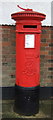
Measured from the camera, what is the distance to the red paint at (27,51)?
331 centimetres

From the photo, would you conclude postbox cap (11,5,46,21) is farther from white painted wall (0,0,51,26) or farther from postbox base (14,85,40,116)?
postbox base (14,85,40,116)

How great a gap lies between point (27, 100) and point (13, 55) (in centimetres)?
112

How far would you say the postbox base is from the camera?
354cm

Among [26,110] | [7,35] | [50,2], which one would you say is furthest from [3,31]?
[26,110]

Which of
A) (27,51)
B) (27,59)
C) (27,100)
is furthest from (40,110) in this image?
(27,51)

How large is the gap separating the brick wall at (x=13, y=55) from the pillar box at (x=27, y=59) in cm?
71

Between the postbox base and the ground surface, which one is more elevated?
the postbox base

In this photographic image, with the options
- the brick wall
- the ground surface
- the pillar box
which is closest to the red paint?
the pillar box

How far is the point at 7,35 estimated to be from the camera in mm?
4176

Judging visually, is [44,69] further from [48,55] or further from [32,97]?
[32,97]

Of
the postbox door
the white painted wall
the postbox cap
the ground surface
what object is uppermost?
the white painted wall

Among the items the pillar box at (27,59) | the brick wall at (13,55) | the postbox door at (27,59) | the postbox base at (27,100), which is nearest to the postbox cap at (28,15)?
the pillar box at (27,59)

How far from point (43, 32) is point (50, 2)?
65 cm

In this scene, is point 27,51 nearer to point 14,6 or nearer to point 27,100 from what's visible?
point 27,100
